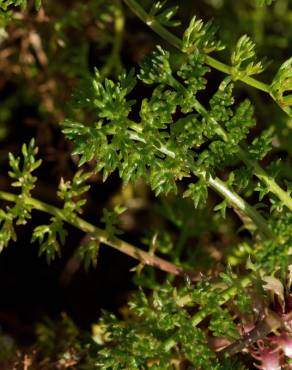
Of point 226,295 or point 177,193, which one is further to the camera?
point 177,193

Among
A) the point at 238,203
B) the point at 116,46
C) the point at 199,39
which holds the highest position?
the point at 116,46

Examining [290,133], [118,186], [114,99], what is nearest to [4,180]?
[118,186]

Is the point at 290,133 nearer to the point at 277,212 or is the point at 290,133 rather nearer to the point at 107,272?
the point at 277,212

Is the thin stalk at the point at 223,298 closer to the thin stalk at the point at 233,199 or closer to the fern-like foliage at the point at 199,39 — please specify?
the thin stalk at the point at 233,199

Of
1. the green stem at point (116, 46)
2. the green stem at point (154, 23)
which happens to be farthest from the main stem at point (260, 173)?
the green stem at point (116, 46)

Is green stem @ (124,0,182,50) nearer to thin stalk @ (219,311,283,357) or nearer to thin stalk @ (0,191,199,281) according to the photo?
thin stalk @ (0,191,199,281)

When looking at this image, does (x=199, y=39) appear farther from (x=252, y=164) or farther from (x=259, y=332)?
(x=259, y=332)

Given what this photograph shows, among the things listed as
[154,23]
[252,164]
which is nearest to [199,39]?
[154,23]

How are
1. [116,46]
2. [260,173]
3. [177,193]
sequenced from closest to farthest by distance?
1. [260,173]
2. [177,193]
3. [116,46]
